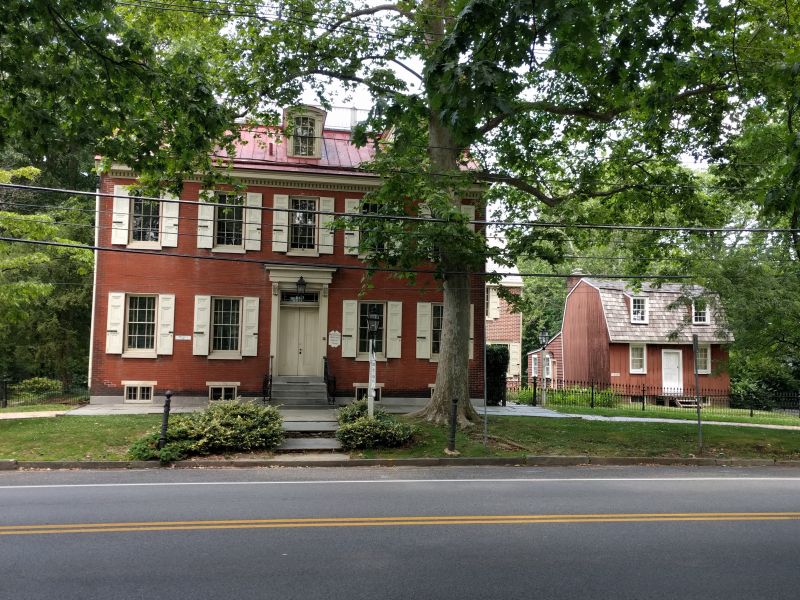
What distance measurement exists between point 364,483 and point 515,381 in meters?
26.1

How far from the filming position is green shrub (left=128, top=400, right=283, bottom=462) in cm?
1224

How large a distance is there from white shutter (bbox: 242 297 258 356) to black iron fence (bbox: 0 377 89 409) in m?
5.39

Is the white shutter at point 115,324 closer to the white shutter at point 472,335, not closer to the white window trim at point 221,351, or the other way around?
the white window trim at point 221,351

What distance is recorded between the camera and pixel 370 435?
43.8 feet

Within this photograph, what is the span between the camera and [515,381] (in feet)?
115

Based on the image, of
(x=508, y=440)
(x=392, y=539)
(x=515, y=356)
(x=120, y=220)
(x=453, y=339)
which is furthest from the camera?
(x=515, y=356)

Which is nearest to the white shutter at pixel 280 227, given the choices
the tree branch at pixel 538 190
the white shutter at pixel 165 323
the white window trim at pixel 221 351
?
the white window trim at pixel 221 351

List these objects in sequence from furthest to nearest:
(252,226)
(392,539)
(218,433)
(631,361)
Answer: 1. (631,361)
2. (252,226)
3. (218,433)
4. (392,539)

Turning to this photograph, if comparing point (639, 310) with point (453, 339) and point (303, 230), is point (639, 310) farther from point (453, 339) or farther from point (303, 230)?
point (453, 339)

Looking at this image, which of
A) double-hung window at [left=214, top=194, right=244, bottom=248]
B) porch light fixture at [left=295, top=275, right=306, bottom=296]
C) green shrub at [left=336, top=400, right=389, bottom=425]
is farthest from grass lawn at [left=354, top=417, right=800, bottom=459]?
double-hung window at [left=214, top=194, right=244, bottom=248]

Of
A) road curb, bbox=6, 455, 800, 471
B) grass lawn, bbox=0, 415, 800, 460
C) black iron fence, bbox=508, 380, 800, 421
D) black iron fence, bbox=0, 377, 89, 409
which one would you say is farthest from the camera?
black iron fence, bbox=508, 380, 800, 421

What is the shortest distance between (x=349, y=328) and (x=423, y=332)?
2.51 m

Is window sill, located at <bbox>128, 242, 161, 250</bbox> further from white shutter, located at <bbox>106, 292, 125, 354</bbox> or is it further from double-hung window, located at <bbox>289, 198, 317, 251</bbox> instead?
double-hung window, located at <bbox>289, 198, 317, 251</bbox>

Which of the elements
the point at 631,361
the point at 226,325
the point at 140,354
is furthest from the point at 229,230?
the point at 631,361
